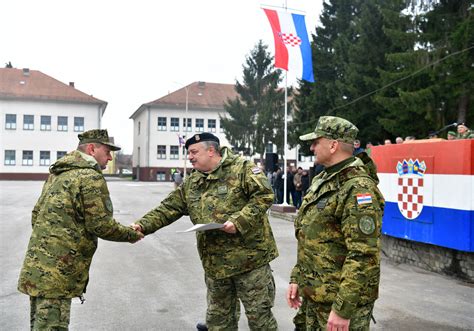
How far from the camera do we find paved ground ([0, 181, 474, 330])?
501 centimetres

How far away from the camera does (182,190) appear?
4.05 m

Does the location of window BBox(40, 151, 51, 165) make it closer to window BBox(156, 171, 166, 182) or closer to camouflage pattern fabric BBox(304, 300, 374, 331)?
window BBox(156, 171, 166, 182)

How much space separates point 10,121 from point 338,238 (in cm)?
5974

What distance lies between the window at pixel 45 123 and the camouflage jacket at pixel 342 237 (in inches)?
2295

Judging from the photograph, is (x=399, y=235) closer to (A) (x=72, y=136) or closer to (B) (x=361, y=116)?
(B) (x=361, y=116)

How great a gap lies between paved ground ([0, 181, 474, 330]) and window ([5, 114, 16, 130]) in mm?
50979

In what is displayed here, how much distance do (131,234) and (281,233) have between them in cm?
888

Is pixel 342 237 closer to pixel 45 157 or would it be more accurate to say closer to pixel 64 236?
pixel 64 236

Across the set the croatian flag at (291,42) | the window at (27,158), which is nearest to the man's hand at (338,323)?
the croatian flag at (291,42)

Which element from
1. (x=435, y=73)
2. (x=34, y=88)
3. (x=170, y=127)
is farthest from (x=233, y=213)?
(x=34, y=88)

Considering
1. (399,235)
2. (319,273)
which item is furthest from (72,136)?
(319,273)

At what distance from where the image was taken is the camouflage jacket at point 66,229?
3230 millimetres

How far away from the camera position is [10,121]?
55.1m

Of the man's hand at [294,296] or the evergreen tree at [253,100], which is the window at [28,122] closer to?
the evergreen tree at [253,100]
